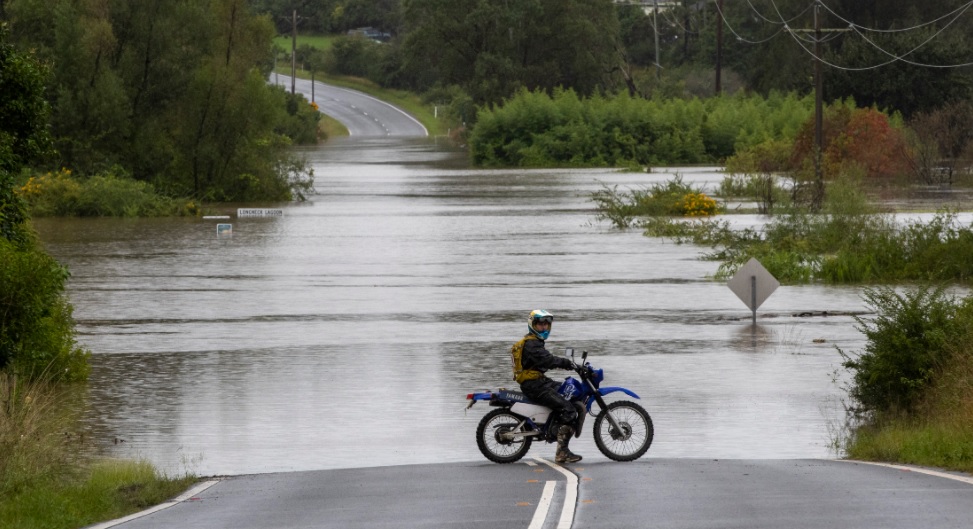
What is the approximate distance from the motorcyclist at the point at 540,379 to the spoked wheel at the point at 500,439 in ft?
0.92

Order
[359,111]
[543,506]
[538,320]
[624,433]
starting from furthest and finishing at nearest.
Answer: [359,111]
[624,433]
[538,320]
[543,506]

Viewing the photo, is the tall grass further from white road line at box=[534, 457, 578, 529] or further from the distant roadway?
the distant roadway

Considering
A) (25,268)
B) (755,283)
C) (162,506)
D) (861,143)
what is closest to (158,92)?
(861,143)

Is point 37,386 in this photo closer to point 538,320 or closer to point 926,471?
point 538,320

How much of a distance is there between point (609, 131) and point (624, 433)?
74219 millimetres

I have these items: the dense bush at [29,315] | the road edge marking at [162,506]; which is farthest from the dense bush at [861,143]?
the road edge marking at [162,506]

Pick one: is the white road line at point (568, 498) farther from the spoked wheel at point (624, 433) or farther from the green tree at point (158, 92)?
the green tree at point (158, 92)

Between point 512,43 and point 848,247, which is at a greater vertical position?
point 512,43

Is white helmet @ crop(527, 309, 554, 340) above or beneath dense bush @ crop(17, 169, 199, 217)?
above

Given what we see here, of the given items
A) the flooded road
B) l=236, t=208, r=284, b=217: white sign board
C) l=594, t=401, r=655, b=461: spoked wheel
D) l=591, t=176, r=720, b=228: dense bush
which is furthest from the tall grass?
l=236, t=208, r=284, b=217: white sign board

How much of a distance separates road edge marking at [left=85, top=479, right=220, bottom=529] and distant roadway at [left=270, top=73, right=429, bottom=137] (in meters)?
104

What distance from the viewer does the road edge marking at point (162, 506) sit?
10658 millimetres

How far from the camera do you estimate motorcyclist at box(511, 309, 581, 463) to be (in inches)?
512

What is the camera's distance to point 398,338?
74.2 feet
